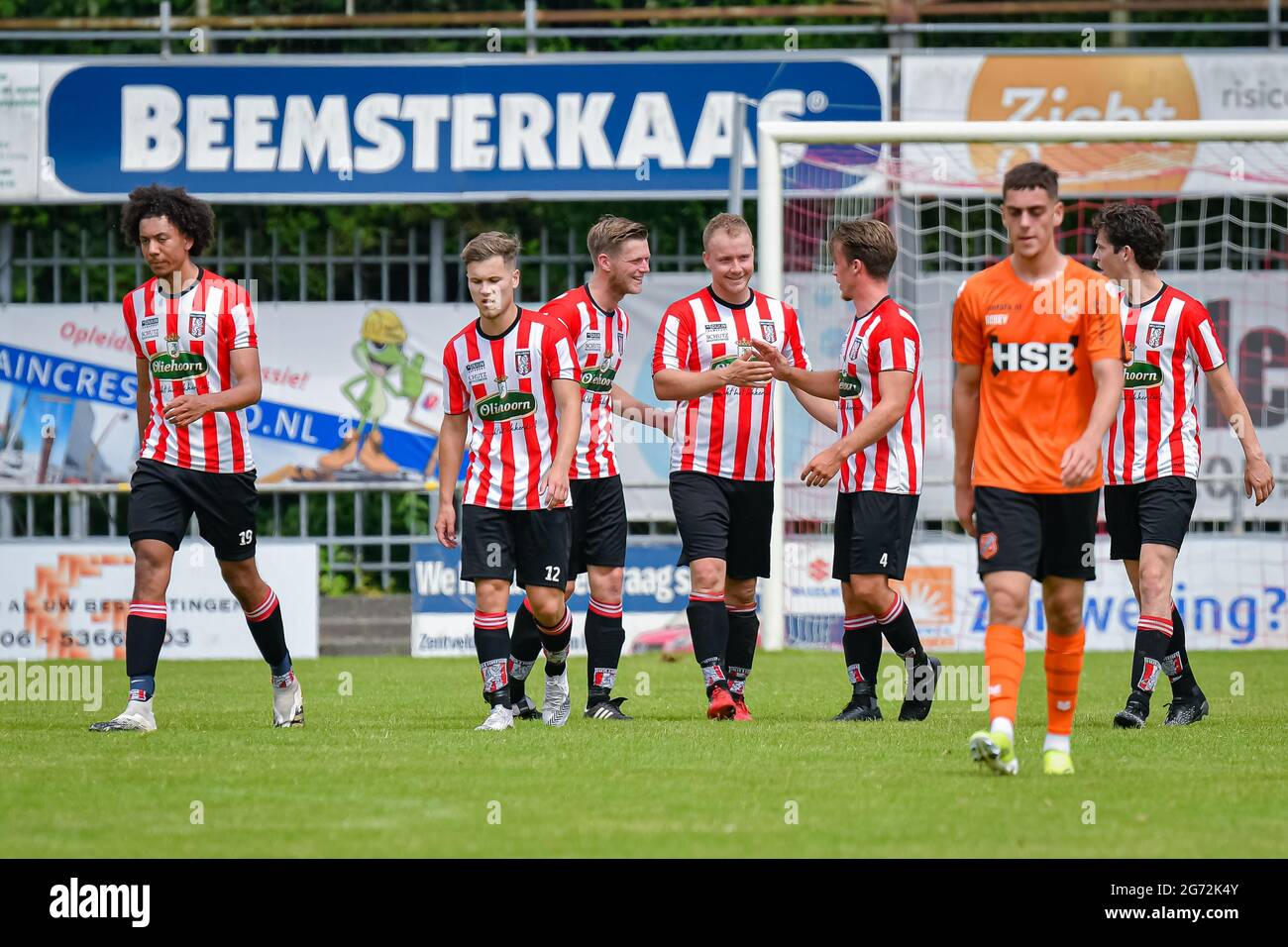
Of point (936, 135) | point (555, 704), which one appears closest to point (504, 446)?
point (555, 704)

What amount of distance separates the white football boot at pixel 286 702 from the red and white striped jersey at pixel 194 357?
99 cm

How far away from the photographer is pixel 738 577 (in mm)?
8641

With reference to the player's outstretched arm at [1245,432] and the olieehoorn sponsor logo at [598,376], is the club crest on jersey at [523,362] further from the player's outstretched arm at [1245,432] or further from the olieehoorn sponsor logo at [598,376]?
the player's outstretched arm at [1245,432]

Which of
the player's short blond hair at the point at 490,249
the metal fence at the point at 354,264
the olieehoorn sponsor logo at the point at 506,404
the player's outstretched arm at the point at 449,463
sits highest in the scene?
the metal fence at the point at 354,264

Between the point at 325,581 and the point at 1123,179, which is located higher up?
the point at 1123,179

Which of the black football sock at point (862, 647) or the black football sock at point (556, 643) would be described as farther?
the black football sock at point (862, 647)

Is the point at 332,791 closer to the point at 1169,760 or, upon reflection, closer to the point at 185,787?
the point at 185,787

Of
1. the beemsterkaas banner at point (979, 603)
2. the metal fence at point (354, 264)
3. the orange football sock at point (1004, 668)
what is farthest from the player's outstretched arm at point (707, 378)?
the metal fence at point (354, 264)

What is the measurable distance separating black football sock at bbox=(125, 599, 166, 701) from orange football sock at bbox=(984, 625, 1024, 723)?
141 inches

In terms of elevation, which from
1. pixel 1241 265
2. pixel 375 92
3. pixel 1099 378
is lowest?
pixel 1099 378

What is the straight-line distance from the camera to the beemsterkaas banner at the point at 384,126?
662 inches
